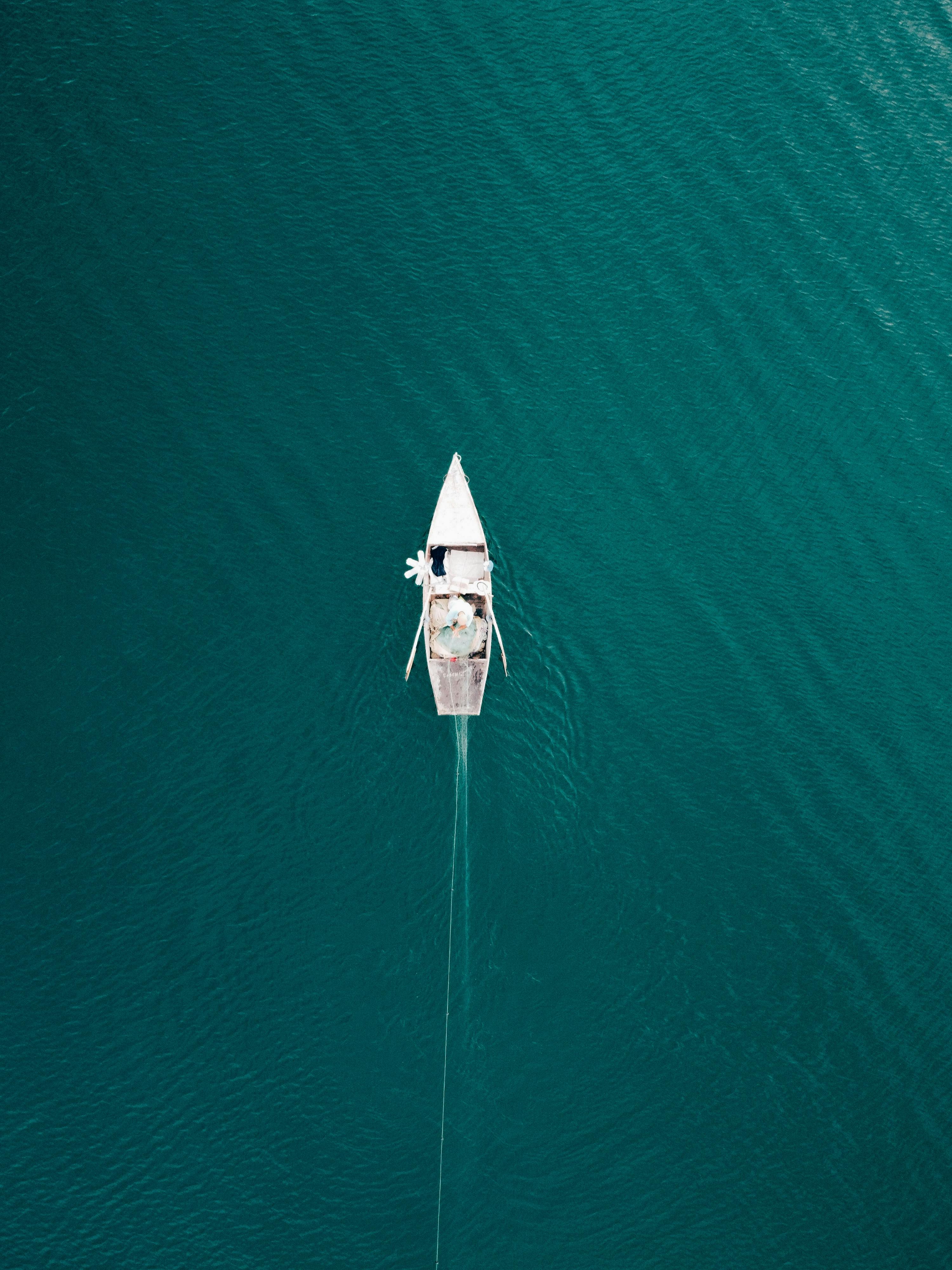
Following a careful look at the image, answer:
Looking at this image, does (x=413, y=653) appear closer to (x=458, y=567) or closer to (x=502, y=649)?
(x=502, y=649)

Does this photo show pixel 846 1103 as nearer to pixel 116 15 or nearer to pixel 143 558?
pixel 143 558

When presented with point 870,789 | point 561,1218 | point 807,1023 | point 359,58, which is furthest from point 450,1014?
point 359,58

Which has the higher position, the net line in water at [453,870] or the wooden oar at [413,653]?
the wooden oar at [413,653]

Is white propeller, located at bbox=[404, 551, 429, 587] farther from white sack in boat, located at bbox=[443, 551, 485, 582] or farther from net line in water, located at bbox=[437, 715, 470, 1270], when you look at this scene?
net line in water, located at bbox=[437, 715, 470, 1270]

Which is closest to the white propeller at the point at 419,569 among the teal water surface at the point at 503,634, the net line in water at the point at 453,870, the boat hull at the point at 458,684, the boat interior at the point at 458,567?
the boat interior at the point at 458,567

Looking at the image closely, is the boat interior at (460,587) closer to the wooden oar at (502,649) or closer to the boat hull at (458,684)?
the boat hull at (458,684)

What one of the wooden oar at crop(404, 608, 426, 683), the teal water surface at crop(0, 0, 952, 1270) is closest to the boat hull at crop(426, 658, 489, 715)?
the wooden oar at crop(404, 608, 426, 683)
